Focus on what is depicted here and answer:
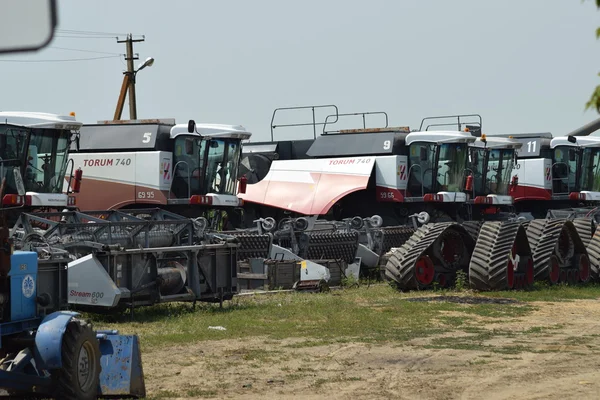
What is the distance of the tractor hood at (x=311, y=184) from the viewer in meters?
29.1

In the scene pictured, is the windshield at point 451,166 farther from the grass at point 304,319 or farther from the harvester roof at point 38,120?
the grass at point 304,319

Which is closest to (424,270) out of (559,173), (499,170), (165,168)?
(165,168)

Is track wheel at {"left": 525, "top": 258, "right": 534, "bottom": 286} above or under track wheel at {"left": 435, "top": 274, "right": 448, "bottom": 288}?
above

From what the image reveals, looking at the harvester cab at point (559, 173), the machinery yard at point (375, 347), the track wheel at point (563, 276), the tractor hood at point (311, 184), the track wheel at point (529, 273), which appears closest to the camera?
the machinery yard at point (375, 347)

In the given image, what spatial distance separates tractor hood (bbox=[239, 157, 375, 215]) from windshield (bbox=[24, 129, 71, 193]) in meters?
8.35

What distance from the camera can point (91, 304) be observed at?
13.8m

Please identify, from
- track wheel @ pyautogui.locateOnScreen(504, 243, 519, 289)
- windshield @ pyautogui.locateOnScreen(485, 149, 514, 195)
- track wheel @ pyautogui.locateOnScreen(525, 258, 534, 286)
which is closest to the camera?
track wheel @ pyautogui.locateOnScreen(504, 243, 519, 289)

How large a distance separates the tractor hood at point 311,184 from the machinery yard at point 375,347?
11025 millimetres

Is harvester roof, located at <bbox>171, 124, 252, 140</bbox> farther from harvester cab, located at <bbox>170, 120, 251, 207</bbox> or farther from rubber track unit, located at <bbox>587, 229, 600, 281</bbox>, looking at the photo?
rubber track unit, located at <bbox>587, 229, 600, 281</bbox>

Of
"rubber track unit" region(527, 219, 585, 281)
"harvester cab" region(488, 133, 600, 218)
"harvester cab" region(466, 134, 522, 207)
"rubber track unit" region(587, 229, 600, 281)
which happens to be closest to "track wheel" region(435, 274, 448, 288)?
"rubber track unit" region(527, 219, 585, 281)

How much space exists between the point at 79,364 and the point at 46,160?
14.2 meters

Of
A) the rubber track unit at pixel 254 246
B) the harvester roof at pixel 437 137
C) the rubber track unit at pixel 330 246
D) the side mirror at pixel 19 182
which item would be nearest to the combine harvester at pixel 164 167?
the side mirror at pixel 19 182

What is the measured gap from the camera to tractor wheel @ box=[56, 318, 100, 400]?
316 inches

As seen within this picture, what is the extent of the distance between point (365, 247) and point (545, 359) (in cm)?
1153
